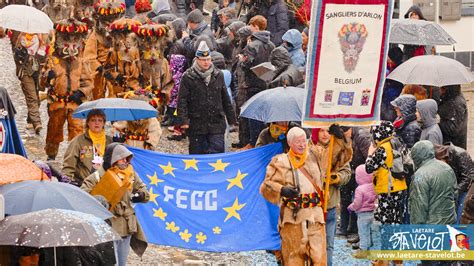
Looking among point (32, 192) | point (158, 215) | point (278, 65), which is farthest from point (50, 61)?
point (32, 192)

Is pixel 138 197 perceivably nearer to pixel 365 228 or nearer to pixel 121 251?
pixel 121 251

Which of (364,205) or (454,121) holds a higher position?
(454,121)

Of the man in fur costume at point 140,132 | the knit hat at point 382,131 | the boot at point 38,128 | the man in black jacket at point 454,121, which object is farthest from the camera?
the boot at point 38,128

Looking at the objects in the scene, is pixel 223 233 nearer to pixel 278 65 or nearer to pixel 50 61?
pixel 278 65

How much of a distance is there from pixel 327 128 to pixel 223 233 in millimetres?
1814

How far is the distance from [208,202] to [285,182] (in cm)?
182

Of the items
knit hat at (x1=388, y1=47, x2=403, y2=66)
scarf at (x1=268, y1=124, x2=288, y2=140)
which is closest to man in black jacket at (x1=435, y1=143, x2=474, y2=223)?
scarf at (x1=268, y1=124, x2=288, y2=140)

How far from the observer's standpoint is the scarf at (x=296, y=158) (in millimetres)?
15688

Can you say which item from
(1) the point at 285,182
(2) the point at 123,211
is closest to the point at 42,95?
(2) the point at 123,211

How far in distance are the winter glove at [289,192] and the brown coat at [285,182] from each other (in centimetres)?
9

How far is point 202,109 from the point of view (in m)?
19.8

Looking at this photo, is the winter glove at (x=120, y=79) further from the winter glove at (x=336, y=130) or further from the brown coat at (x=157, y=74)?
the winter glove at (x=336, y=130)

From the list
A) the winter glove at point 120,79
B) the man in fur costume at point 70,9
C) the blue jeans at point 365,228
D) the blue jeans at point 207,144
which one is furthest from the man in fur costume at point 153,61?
the blue jeans at point 365,228

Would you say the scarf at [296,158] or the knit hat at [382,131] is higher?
the knit hat at [382,131]
